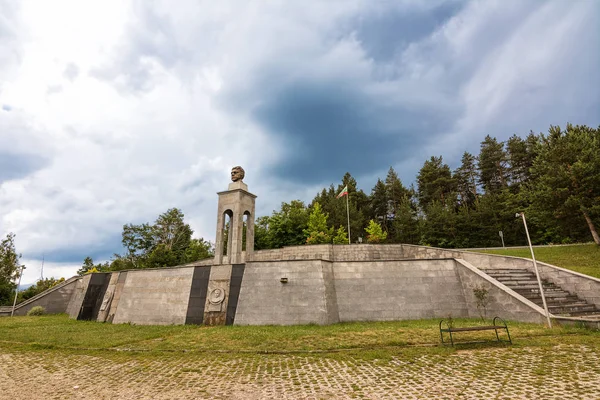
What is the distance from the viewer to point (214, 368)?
8.03 meters

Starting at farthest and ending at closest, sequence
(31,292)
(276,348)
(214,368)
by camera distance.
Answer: (31,292)
(276,348)
(214,368)

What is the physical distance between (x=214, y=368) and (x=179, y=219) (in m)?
55.4

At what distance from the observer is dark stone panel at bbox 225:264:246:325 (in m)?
15.8

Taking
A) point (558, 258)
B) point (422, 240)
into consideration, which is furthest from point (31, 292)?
point (558, 258)

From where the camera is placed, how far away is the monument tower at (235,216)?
19891mm

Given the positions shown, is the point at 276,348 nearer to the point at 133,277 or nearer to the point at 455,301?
the point at 455,301

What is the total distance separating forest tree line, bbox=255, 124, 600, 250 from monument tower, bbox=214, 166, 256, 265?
22.1 m

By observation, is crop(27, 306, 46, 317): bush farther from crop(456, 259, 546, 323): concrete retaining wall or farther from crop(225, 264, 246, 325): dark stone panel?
crop(456, 259, 546, 323): concrete retaining wall

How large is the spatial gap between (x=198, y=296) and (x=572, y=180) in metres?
30.0

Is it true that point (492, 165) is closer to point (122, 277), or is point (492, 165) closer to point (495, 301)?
point (495, 301)

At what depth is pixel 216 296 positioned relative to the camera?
1638cm

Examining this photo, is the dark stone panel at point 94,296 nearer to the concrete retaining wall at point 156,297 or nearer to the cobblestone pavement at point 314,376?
the concrete retaining wall at point 156,297

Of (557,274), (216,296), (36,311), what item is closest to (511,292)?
(557,274)

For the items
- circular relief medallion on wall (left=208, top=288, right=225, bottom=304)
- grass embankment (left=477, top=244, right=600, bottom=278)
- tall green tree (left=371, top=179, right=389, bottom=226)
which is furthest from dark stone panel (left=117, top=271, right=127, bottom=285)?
tall green tree (left=371, top=179, right=389, bottom=226)
